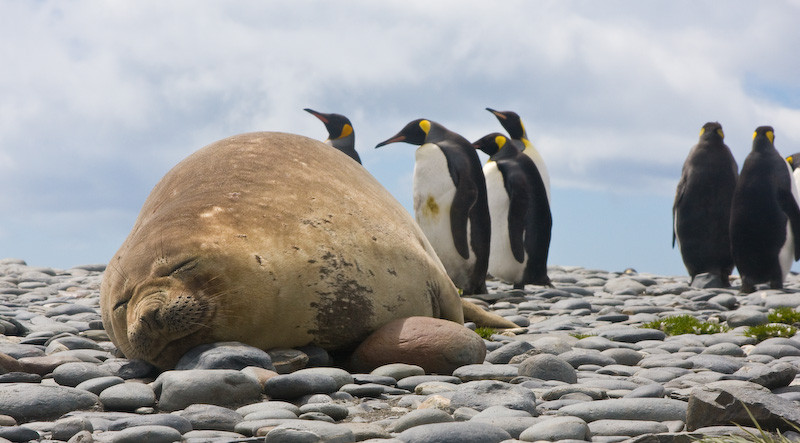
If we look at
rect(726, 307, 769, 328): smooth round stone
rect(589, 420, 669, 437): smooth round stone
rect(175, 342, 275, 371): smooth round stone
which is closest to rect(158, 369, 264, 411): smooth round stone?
rect(175, 342, 275, 371): smooth round stone

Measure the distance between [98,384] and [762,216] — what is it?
11.4 meters

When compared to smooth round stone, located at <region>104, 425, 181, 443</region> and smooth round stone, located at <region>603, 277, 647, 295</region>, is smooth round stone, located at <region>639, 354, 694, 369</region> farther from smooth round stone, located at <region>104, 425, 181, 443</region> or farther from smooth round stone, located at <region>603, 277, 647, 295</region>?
smooth round stone, located at <region>603, 277, 647, 295</region>

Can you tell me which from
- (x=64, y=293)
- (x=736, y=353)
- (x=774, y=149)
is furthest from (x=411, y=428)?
(x=774, y=149)

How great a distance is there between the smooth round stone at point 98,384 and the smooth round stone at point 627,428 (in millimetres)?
2263

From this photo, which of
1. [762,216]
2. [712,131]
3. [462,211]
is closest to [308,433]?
[462,211]

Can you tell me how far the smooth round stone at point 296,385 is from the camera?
3.68 m

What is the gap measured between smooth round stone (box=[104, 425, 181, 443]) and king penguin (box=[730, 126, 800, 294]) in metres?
11.4

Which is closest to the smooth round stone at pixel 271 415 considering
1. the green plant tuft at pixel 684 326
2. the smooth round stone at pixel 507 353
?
the smooth round stone at pixel 507 353

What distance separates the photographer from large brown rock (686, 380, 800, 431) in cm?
305

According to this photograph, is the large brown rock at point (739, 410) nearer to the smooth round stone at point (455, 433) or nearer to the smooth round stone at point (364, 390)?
the smooth round stone at point (455, 433)

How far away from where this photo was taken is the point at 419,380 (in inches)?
158

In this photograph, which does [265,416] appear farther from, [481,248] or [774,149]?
[774,149]

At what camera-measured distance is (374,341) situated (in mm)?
4527

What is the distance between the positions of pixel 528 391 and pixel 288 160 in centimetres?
241
